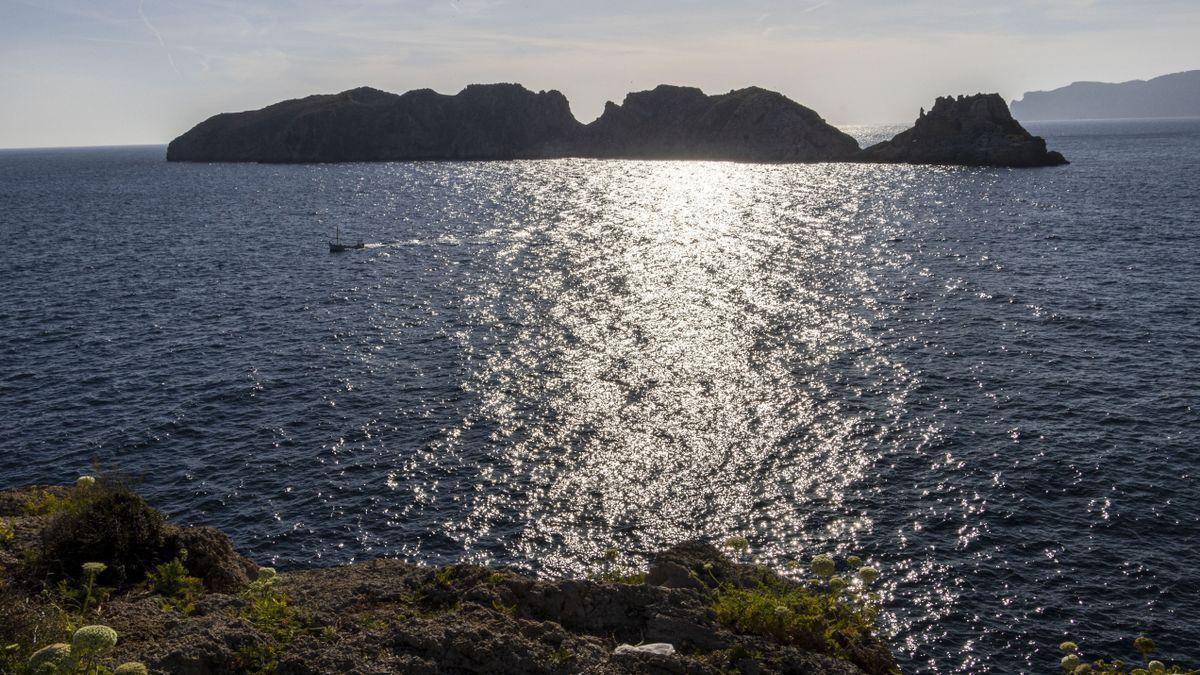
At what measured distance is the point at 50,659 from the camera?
13.4 metres

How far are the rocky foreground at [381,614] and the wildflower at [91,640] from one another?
309 mm

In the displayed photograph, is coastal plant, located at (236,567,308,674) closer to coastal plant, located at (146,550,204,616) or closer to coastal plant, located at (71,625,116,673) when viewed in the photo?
coastal plant, located at (146,550,204,616)

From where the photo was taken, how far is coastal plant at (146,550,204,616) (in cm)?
1881

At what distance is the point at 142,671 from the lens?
13.7m

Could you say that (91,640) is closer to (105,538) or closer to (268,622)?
(268,622)

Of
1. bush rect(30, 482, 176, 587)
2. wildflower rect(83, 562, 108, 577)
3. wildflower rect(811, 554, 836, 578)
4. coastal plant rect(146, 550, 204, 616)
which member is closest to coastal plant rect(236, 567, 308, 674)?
coastal plant rect(146, 550, 204, 616)

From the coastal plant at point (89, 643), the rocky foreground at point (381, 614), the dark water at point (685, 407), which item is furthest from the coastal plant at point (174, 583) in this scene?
the dark water at point (685, 407)

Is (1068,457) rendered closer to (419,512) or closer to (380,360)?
(419,512)

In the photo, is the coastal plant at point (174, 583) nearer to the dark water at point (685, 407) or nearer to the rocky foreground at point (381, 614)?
the rocky foreground at point (381, 614)

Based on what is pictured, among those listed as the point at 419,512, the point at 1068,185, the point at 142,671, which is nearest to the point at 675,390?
the point at 419,512

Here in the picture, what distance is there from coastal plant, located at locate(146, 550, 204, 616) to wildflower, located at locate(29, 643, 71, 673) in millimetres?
4896

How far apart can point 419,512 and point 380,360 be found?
23084 mm

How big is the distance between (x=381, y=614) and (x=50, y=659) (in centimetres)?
636

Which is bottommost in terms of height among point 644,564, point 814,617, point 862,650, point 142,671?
point 644,564
